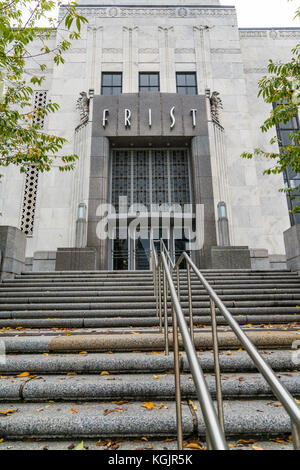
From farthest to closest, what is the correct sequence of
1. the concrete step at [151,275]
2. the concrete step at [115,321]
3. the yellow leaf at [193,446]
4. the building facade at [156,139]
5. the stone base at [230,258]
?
the building facade at [156,139] < the stone base at [230,258] < the concrete step at [151,275] < the concrete step at [115,321] < the yellow leaf at [193,446]

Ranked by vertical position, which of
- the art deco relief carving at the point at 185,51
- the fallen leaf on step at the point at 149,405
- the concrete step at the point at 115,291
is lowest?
the fallen leaf on step at the point at 149,405

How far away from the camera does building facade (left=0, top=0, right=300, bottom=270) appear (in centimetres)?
1387

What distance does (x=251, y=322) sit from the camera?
5656mm

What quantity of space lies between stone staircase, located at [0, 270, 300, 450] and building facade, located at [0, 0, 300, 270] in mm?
6860

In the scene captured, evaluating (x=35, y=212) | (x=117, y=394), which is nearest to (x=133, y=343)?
(x=117, y=394)

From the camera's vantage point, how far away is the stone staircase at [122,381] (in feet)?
7.82

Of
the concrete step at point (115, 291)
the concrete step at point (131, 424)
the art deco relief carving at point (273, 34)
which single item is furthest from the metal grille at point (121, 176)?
the concrete step at point (131, 424)

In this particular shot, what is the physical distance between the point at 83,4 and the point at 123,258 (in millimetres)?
16248

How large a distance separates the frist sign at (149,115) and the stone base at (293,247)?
737 cm

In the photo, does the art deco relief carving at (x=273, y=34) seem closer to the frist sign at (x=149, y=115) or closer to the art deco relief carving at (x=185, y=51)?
the art deco relief carving at (x=185, y=51)

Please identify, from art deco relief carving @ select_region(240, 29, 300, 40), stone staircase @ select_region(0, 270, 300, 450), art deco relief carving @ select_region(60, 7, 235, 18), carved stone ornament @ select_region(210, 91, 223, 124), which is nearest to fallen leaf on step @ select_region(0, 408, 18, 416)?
stone staircase @ select_region(0, 270, 300, 450)

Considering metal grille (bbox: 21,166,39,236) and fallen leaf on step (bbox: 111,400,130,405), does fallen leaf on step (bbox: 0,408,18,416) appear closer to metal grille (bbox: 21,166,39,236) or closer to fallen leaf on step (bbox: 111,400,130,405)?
fallen leaf on step (bbox: 111,400,130,405)

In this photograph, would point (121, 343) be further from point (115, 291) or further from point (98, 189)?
point (98, 189)
